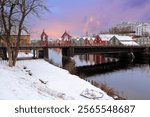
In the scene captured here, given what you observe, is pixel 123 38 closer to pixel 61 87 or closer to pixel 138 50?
pixel 138 50

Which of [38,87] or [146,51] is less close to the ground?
[38,87]

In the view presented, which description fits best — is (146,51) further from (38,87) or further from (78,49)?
(38,87)

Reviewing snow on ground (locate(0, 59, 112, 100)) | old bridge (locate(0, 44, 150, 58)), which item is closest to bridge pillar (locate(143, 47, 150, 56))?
old bridge (locate(0, 44, 150, 58))

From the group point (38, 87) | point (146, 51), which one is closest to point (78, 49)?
point (146, 51)

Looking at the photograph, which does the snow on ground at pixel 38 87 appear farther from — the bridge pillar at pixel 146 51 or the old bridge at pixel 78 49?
the bridge pillar at pixel 146 51

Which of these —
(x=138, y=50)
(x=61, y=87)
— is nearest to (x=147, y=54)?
(x=138, y=50)

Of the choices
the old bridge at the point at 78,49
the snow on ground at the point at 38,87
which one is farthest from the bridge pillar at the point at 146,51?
the snow on ground at the point at 38,87

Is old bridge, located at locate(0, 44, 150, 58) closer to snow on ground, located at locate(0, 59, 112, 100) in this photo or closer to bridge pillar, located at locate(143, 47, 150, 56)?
bridge pillar, located at locate(143, 47, 150, 56)

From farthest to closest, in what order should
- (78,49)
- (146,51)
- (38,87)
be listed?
1. (146,51)
2. (78,49)
3. (38,87)

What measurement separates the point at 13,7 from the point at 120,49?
68.5 meters

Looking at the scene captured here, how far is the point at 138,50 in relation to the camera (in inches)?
4572

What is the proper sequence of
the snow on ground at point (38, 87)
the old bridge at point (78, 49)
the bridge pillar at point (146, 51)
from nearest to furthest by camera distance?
the snow on ground at point (38, 87) → the old bridge at point (78, 49) → the bridge pillar at point (146, 51)

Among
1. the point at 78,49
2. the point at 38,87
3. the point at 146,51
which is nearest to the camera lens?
the point at 38,87

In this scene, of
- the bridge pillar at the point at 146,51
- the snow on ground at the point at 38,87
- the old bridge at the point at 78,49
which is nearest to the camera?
the snow on ground at the point at 38,87
